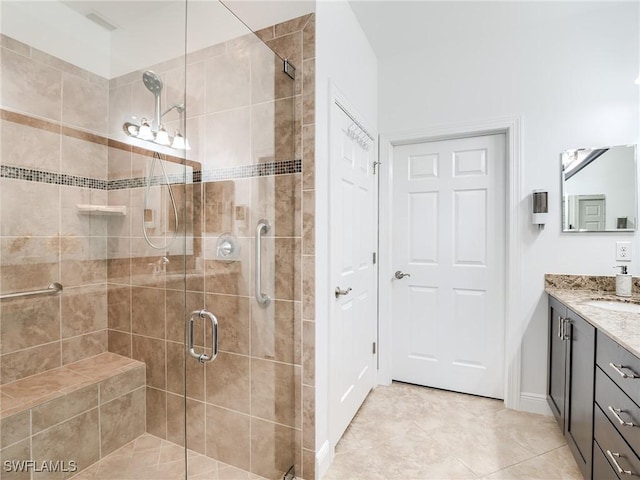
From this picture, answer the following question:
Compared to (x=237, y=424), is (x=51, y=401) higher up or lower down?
higher up

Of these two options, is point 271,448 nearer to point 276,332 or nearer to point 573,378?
point 276,332

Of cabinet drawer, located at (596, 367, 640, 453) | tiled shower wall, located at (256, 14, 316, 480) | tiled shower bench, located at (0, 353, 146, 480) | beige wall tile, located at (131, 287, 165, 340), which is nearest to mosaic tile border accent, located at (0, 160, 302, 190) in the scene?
tiled shower wall, located at (256, 14, 316, 480)

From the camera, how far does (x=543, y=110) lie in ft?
7.68

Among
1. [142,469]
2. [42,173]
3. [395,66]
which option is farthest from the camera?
[395,66]

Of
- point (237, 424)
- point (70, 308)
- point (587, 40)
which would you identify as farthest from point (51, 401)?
point (587, 40)

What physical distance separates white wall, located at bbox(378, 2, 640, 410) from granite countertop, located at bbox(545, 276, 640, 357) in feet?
0.35

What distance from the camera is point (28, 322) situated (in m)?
1.44

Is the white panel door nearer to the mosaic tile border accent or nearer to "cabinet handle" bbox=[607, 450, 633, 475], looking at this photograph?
"cabinet handle" bbox=[607, 450, 633, 475]

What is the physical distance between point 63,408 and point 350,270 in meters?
1.65

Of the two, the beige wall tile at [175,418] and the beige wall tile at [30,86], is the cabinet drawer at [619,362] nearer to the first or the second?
the beige wall tile at [175,418]

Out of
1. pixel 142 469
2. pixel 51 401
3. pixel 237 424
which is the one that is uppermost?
pixel 51 401

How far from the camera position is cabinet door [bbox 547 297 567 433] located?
1.96 m

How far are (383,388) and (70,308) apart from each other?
2278 mm

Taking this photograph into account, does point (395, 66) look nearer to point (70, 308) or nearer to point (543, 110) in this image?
point (543, 110)
